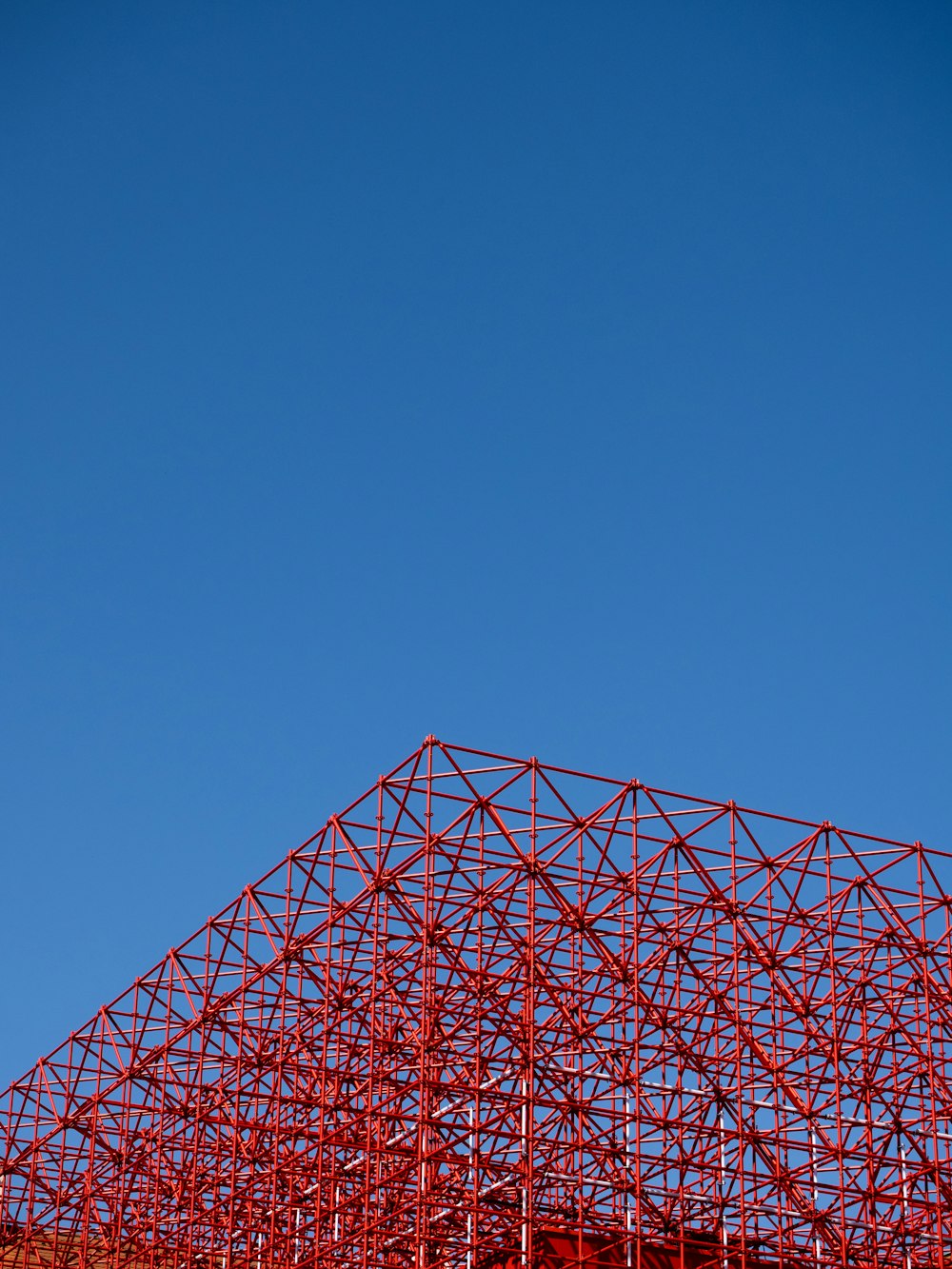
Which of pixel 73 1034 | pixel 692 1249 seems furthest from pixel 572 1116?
pixel 73 1034

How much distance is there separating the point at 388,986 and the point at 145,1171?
14973mm

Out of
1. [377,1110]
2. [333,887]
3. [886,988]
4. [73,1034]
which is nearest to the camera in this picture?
[377,1110]

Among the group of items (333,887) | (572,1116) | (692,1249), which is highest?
(333,887)

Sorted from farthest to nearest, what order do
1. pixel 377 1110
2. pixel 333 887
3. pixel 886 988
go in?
pixel 886 988 → pixel 333 887 → pixel 377 1110

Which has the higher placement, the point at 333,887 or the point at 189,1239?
the point at 333,887

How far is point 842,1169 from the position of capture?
3603cm

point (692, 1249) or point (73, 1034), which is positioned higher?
point (73, 1034)

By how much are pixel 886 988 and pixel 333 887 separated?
11.0 metres

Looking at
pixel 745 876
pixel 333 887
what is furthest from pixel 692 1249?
pixel 333 887

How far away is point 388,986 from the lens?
35.2m

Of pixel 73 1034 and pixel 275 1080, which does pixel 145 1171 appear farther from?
pixel 275 1080

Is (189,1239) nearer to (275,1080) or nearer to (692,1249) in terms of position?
(275,1080)

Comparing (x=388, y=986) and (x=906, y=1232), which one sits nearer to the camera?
(x=388, y=986)

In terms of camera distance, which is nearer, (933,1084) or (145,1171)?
(933,1084)
